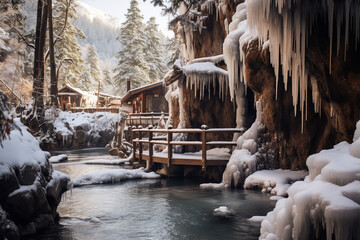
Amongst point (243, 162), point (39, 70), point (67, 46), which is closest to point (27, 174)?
point (243, 162)

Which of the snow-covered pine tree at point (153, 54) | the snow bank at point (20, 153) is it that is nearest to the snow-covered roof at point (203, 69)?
the snow bank at point (20, 153)

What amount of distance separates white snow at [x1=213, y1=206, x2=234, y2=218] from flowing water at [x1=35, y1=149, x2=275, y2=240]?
17cm

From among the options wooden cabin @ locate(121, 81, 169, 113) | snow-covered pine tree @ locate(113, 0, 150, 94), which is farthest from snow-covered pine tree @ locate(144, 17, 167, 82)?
wooden cabin @ locate(121, 81, 169, 113)

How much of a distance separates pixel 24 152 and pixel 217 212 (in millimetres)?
5330

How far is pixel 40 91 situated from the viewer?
21406 mm

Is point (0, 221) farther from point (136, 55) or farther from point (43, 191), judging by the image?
point (136, 55)

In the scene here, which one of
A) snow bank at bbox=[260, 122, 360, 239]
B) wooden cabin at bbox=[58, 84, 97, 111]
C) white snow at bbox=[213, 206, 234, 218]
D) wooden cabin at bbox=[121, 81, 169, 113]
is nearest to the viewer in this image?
snow bank at bbox=[260, 122, 360, 239]

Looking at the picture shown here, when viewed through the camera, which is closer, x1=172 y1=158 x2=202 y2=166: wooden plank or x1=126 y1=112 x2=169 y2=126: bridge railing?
x1=172 y1=158 x2=202 y2=166: wooden plank

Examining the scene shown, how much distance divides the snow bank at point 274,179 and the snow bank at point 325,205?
5732 mm

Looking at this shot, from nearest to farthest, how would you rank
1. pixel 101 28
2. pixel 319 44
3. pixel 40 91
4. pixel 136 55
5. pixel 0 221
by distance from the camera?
1. pixel 0 221
2. pixel 319 44
3. pixel 40 91
4. pixel 136 55
5. pixel 101 28

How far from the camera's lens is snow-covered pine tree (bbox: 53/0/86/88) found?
1572 inches

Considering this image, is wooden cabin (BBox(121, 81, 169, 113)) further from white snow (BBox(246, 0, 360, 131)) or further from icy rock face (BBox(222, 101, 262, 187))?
white snow (BBox(246, 0, 360, 131))

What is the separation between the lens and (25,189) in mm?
6195

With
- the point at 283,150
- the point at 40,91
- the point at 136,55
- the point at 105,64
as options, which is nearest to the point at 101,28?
the point at 105,64
